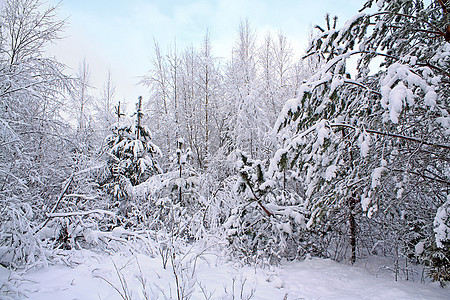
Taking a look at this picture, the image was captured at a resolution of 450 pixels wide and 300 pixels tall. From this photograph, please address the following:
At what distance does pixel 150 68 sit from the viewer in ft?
46.8

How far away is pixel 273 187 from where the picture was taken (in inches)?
255

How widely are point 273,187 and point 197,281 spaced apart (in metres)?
4.03

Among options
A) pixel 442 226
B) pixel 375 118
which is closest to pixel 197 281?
pixel 442 226

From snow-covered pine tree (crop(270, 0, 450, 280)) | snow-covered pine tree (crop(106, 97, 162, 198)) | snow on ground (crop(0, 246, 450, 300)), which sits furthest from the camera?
snow-covered pine tree (crop(106, 97, 162, 198))

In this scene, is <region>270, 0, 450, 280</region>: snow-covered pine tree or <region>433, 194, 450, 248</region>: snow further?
<region>270, 0, 450, 280</region>: snow-covered pine tree

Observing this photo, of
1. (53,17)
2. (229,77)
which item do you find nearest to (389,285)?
(53,17)

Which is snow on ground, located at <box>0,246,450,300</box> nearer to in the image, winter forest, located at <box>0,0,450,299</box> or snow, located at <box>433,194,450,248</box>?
winter forest, located at <box>0,0,450,299</box>

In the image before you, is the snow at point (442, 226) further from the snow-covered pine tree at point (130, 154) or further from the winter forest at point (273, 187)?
the snow-covered pine tree at point (130, 154)

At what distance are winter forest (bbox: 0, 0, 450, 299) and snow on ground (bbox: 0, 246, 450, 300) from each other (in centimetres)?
4

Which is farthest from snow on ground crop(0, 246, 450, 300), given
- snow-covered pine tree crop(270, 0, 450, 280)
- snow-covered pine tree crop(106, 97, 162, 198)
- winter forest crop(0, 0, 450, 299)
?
snow-covered pine tree crop(106, 97, 162, 198)

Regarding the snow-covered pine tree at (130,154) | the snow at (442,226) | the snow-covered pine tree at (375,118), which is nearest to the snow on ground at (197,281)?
the snow-covered pine tree at (375,118)

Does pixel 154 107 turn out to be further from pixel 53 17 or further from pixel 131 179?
pixel 53 17

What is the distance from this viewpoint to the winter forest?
2922mm

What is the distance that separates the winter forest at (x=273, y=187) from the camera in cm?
292
